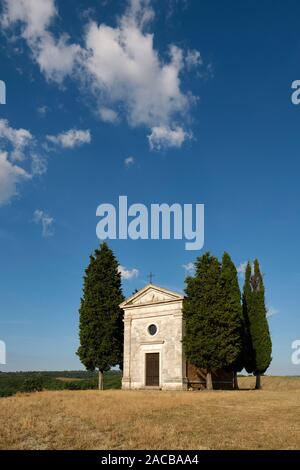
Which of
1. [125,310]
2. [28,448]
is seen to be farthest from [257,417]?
[125,310]

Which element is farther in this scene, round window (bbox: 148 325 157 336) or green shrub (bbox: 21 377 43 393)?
green shrub (bbox: 21 377 43 393)

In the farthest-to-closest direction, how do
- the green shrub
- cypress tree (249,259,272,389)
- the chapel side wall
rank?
the green shrub
cypress tree (249,259,272,389)
the chapel side wall

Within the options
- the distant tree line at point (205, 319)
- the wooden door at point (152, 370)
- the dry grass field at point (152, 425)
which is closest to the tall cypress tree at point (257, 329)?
the distant tree line at point (205, 319)

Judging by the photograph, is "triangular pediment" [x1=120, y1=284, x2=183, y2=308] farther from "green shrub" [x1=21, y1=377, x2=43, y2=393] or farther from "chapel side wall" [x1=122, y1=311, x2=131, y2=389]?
"green shrub" [x1=21, y1=377, x2=43, y2=393]

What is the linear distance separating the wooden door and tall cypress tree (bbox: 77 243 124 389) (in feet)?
11.5

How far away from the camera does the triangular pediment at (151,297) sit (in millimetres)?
34228

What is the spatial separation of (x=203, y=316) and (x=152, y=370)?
7.31 metres

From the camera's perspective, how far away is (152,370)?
34344mm

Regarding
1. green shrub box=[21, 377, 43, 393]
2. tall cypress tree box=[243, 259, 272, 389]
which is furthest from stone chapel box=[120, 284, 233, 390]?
green shrub box=[21, 377, 43, 393]

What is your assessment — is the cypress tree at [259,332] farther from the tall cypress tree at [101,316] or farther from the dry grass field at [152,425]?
the dry grass field at [152,425]

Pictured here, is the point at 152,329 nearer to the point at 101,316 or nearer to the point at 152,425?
the point at 101,316

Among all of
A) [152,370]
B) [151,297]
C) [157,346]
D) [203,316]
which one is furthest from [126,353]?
[203,316]

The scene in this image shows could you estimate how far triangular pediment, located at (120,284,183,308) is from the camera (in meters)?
34.2

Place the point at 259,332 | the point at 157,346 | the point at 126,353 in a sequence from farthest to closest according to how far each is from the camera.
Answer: the point at 259,332 < the point at 126,353 < the point at 157,346
